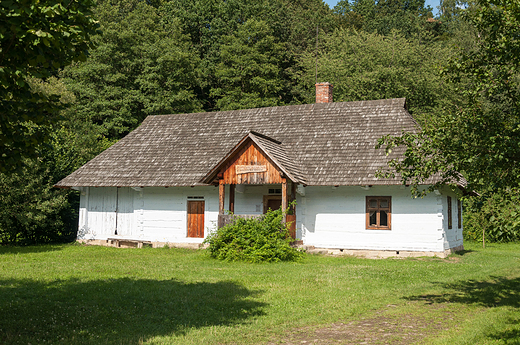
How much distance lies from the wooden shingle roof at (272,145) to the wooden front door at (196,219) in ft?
4.89

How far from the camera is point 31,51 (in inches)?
264

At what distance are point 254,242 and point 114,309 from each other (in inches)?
Result: 349

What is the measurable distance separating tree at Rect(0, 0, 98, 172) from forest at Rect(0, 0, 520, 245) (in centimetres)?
2

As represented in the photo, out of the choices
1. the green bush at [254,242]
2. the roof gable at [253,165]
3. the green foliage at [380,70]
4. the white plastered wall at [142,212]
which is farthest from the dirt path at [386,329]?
the green foliage at [380,70]

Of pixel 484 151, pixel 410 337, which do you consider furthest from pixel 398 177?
pixel 410 337

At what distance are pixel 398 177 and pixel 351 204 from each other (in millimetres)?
2448

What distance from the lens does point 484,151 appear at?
368 inches

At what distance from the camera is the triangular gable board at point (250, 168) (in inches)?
773

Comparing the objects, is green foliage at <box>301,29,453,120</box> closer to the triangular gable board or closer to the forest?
the forest

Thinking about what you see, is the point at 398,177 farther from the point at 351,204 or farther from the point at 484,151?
the point at 484,151

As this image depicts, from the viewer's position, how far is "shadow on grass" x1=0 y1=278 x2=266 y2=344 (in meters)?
7.60

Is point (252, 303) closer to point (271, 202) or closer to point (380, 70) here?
point (271, 202)

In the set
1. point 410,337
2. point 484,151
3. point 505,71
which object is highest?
point 505,71

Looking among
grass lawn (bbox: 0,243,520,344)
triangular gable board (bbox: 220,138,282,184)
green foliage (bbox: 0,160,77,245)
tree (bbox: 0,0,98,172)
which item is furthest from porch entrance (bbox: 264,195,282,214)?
tree (bbox: 0,0,98,172)
